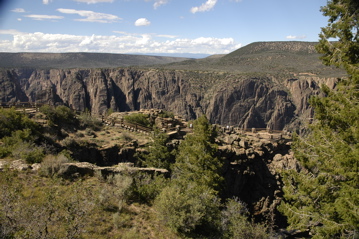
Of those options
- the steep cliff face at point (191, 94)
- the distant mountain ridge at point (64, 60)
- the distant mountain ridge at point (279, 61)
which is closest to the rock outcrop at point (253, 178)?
the steep cliff face at point (191, 94)

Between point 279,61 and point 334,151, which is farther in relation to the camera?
point 279,61

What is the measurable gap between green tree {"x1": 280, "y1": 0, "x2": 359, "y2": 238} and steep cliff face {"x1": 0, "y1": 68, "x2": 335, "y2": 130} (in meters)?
64.7

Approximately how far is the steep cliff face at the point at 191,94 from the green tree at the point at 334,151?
2547 inches

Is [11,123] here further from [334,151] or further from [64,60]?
[64,60]

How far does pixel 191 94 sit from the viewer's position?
91.2m

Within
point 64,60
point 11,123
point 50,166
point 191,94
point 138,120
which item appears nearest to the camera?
point 50,166

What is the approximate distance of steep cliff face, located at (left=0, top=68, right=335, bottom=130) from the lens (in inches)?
3108

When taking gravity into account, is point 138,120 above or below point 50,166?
below

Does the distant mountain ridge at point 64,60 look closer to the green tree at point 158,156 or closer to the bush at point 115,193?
the green tree at point 158,156

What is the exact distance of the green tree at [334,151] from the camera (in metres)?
6.84

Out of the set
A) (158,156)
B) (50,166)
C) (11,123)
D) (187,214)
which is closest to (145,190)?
(187,214)

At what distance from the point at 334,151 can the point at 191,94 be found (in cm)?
8382

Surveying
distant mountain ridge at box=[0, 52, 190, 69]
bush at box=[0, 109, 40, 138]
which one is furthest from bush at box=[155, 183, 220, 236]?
distant mountain ridge at box=[0, 52, 190, 69]

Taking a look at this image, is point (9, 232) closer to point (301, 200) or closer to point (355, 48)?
point (301, 200)
